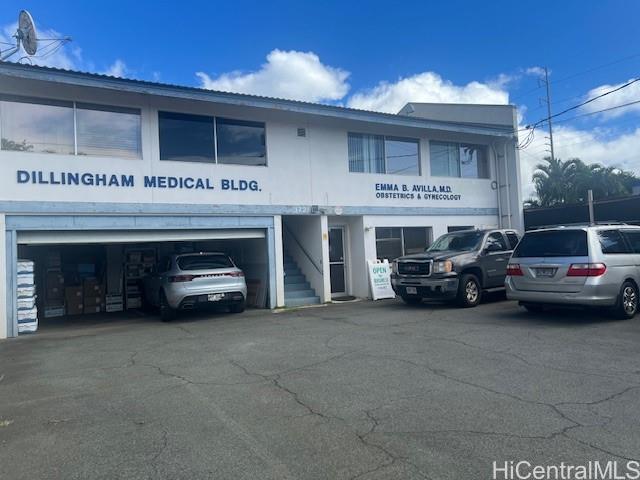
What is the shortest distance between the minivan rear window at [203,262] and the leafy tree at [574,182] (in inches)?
1036

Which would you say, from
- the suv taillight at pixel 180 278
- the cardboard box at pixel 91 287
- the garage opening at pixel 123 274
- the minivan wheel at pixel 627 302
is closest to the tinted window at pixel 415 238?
the garage opening at pixel 123 274

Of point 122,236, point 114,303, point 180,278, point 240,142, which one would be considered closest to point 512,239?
point 240,142

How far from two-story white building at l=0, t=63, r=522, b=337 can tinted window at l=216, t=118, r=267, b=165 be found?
1.2 inches

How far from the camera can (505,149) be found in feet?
62.3

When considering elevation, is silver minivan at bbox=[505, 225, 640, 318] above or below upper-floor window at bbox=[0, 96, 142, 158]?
below

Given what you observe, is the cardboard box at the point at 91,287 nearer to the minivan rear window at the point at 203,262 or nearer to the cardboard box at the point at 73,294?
the cardboard box at the point at 73,294

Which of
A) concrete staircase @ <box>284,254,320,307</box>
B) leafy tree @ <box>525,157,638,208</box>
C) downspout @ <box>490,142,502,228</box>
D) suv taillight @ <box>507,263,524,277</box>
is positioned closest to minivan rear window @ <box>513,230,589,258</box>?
suv taillight @ <box>507,263,524,277</box>

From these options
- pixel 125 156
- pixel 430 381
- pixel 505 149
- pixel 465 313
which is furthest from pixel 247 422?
pixel 505 149

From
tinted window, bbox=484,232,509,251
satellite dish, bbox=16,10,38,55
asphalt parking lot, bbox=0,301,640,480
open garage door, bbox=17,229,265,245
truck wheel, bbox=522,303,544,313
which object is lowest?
asphalt parking lot, bbox=0,301,640,480

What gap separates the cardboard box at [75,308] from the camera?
14703 mm

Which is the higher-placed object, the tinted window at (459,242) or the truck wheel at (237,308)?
the tinted window at (459,242)

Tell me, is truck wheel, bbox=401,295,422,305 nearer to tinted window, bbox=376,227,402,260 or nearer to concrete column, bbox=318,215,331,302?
concrete column, bbox=318,215,331,302

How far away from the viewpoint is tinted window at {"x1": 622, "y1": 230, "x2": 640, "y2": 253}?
1023 centimetres

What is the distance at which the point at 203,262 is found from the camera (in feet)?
40.1
